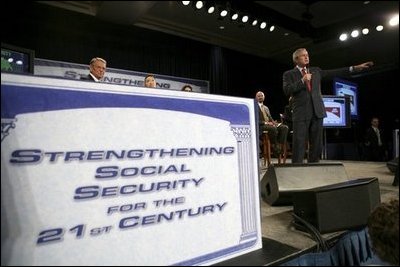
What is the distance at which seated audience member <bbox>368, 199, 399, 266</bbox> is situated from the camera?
74cm

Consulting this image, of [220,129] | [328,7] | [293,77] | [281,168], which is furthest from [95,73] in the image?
[328,7]

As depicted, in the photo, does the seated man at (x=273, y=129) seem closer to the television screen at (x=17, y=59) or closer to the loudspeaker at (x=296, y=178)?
the loudspeaker at (x=296, y=178)

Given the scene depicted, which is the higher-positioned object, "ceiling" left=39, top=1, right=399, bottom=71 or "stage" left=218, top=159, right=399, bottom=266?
"ceiling" left=39, top=1, right=399, bottom=71

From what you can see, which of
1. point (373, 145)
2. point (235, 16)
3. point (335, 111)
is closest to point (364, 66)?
point (235, 16)

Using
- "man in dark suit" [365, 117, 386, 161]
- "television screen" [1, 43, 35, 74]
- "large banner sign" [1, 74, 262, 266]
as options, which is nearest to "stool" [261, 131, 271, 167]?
"man in dark suit" [365, 117, 386, 161]

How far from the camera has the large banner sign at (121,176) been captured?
0.56 m

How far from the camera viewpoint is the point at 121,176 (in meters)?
0.67

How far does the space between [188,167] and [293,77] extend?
125 cm

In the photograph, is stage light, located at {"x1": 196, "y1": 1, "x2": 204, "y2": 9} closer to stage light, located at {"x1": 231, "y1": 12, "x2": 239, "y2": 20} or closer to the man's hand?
stage light, located at {"x1": 231, "y1": 12, "x2": 239, "y2": 20}

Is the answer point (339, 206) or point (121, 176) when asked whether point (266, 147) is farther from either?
point (121, 176)

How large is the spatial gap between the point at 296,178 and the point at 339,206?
1.20 feet

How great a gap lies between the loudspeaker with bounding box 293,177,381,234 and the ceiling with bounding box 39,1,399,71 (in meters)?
0.47

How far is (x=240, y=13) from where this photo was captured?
1.61 feet

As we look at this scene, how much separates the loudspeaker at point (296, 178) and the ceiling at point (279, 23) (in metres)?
0.78
